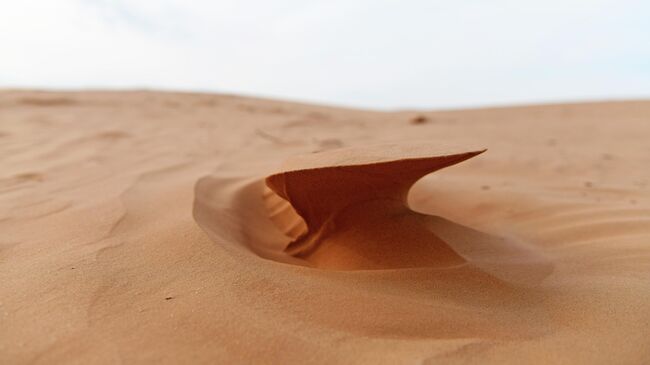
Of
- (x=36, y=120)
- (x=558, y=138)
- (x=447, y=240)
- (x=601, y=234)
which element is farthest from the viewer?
(x=558, y=138)

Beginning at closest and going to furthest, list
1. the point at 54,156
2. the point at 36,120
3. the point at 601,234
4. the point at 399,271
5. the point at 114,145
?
the point at 399,271 → the point at 601,234 → the point at 54,156 → the point at 114,145 → the point at 36,120

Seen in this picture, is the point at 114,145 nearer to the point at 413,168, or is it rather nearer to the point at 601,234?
the point at 413,168

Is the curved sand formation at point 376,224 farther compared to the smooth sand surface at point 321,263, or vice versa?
the curved sand formation at point 376,224

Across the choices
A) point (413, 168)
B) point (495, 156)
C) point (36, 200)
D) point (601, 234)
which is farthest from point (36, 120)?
point (601, 234)

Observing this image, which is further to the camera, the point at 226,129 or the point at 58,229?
the point at 226,129

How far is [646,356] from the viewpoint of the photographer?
920 millimetres

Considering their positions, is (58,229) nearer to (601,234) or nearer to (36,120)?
(601,234)

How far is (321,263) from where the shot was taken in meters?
1.43

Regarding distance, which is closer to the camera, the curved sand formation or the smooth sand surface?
the smooth sand surface

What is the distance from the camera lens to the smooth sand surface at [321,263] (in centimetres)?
93

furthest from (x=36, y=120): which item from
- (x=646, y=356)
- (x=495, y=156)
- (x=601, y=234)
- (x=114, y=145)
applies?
(x=646, y=356)

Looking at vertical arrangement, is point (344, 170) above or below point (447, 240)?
above

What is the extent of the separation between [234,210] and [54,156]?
57.2 inches

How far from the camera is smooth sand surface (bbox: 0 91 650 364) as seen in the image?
3.06ft
